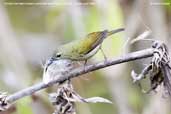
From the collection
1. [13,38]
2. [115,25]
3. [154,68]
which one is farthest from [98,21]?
[154,68]

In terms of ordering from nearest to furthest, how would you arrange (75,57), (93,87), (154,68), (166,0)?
(154,68) → (75,57) → (166,0) → (93,87)

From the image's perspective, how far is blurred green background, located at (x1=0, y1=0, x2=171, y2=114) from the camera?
2.52 feet

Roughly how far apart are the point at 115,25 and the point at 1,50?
229 mm

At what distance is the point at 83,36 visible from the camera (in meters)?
0.73

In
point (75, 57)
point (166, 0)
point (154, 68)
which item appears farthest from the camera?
point (166, 0)

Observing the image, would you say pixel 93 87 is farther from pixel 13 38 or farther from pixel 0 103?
pixel 0 103

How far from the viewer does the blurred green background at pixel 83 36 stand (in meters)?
0.77

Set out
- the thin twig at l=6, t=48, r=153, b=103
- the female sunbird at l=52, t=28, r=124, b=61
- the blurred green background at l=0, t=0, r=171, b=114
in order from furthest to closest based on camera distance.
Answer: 1. the blurred green background at l=0, t=0, r=171, b=114
2. the female sunbird at l=52, t=28, r=124, b=61
3. the thin twig at l=6, t=48, r=153, b=103

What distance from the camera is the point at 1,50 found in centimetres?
83

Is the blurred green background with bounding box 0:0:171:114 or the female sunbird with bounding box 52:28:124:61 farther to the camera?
the blurred green background with bounding box 0:0:171:114

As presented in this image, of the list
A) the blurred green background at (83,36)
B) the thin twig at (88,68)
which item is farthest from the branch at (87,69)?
the blurred green background at (83,36)

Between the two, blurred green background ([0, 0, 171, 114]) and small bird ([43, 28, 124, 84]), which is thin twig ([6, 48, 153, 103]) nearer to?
small bird ([43, 28, 124, 84])

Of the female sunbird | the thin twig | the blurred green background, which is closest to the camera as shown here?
the thin twig

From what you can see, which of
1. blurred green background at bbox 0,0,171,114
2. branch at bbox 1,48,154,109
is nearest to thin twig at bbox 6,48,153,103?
branch at bbox 1,48,154,109
